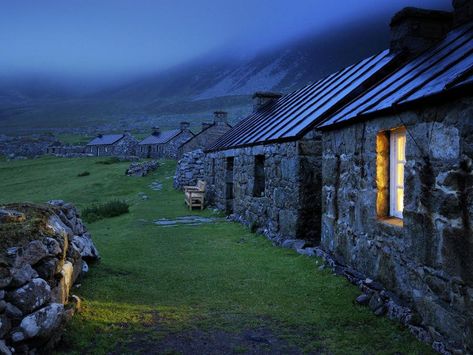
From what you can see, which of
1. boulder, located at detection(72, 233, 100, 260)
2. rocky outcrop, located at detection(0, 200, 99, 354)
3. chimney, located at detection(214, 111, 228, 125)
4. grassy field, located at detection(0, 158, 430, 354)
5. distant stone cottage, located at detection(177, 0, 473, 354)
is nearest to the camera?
rocky outcrop, located at detection(0, 200, 99, 354)

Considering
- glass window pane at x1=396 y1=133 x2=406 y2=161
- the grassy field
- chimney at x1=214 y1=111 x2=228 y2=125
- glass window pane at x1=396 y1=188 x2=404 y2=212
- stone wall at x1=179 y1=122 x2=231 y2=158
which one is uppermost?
chimney at x1=214 y1=111 x2=228 y2=125

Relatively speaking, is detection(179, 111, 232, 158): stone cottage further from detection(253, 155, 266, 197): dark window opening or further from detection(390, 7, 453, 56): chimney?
detection(390, 7, 453, 56): chimney

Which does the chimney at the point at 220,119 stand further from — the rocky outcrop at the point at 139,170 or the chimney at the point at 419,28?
the chimney at the point at 419,28

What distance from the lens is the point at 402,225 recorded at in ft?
18.4

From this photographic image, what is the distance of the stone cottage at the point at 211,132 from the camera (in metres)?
41.9

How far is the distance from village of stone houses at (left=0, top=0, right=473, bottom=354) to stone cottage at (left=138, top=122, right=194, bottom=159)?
4221 centimetres

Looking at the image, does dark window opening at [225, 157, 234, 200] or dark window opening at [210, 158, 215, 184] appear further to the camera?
dark window opening at [210, 158, 215, 184]

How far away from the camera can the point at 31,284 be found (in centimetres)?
418

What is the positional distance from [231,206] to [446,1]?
626 feet

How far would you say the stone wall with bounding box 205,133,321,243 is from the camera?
386 inches

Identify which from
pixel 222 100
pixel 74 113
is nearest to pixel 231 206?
pixel 222 100

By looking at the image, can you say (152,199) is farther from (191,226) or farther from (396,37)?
(396,37)

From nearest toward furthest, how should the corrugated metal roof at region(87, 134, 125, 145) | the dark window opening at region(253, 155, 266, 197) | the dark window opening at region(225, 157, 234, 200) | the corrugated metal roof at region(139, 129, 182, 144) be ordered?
the dark window opening at region(253, 155, 266, 197), the dark window opening at region(225, 157, 234, 200), the corrugated metal roof at region(139, 129, 182, 144), the corrugated metal roof at region(87, 134, 125, 145)

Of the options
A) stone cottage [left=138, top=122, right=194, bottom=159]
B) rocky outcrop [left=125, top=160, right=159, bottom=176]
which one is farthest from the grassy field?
stone cottage [left=138, top=122, right=194, bottom=159]
